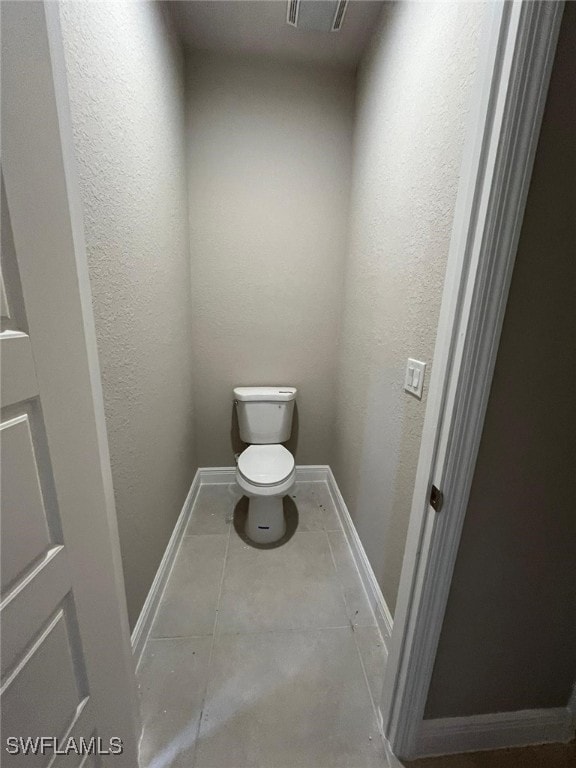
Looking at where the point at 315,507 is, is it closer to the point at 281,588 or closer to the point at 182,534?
the point at 281,588

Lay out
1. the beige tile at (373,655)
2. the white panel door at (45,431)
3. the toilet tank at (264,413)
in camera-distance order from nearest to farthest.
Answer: the white panel door at (45,431) → the beige tile at (373,655) → the toilet tank at (264,413)

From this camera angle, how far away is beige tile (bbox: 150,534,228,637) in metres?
1.22

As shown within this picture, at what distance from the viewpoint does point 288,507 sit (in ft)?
6.35

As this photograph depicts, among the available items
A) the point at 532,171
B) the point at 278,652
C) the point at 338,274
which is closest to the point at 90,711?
the point at 278,652

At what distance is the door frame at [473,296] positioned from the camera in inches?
18.9

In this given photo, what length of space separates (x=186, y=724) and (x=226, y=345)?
5.39ft

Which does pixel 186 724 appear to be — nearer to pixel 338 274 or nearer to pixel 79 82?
pixel 79 82

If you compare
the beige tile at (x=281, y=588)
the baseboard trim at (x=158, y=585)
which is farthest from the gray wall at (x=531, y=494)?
the baseboard trim at (x=158, y=585)

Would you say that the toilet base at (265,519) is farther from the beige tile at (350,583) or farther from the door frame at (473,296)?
the door frame at (473,296)

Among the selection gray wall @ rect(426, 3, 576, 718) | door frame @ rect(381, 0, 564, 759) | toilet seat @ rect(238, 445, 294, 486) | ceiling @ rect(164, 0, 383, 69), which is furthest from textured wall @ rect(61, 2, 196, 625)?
gray wall @ rect(426, 3, 576, 718)

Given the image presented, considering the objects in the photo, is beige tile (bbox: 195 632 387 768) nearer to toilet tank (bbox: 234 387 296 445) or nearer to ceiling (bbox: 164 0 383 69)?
toilet tank (bbox: 234 387 296 445)

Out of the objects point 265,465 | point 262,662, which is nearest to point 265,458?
point 265,465

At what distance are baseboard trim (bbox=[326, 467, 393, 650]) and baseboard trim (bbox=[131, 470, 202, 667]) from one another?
0.91 meters

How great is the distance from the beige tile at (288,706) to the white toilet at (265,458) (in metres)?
0.51
